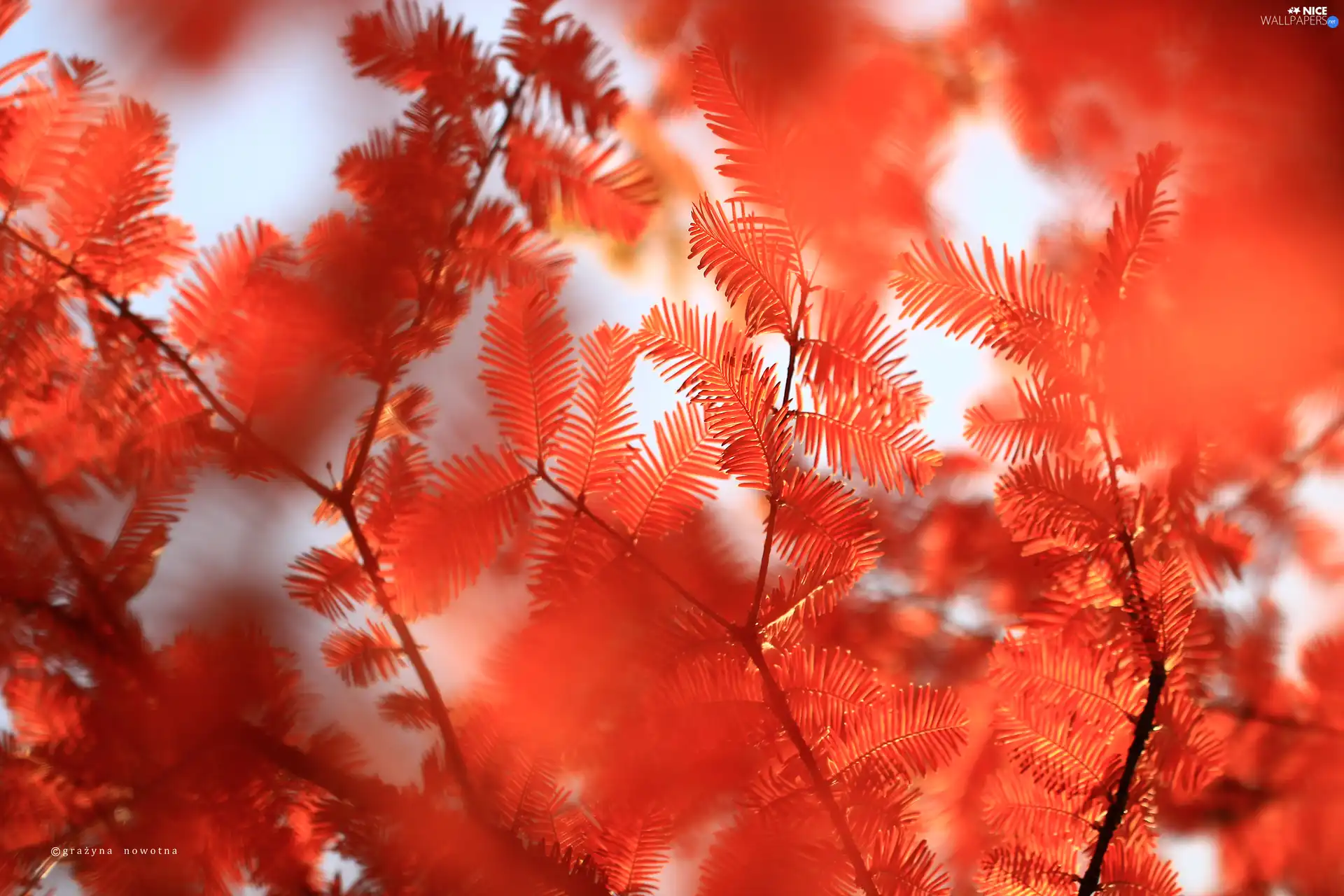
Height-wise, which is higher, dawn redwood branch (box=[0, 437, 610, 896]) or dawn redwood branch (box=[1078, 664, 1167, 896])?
dawn redwood branch (box=[1078, 664, 1167, 896])

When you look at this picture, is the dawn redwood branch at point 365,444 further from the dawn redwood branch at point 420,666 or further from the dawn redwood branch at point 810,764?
the dawn redwood branch at point 810,764

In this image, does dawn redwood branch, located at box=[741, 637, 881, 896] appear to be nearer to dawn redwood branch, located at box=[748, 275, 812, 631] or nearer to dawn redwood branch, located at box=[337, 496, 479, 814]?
dawn redwood branch, located at box=[748, 275, 812, 631]

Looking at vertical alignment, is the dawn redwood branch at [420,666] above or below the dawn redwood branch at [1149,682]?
below

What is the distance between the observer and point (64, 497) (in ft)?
1.68

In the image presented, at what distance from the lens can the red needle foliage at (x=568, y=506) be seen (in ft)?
1.18

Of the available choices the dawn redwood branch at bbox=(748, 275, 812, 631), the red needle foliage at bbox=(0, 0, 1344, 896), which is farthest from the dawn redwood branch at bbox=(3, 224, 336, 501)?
the dawn redwood branch at bbox=(748, 275, 812, 631)

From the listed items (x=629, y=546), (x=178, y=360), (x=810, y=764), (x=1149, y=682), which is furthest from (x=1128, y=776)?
(x=178, y=360)

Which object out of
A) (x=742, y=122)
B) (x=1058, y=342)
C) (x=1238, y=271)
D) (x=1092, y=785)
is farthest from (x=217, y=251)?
(x=1238, y=271)

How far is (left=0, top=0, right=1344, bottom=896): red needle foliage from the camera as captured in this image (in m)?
0.36

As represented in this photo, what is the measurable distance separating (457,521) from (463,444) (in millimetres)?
270

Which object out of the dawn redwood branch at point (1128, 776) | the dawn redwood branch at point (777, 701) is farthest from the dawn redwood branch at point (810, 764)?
the dawn redwood branch at point (1128, 776)

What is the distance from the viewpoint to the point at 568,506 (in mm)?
378

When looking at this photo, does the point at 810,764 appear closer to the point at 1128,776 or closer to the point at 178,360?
the point at 1128,776

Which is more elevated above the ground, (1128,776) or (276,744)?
(1128,776)
